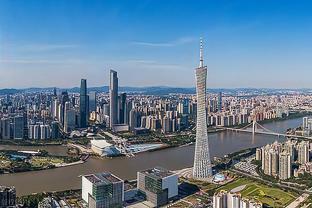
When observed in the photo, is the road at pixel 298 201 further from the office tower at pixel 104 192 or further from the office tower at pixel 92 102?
the office tower at pixel 92 102

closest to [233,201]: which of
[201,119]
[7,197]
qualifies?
[201,119]

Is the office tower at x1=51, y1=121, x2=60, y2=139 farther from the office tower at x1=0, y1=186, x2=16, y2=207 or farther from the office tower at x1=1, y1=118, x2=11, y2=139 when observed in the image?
the office tower at x1=0, y1=186, x2=16, y2=207

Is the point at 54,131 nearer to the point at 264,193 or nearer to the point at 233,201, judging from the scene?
the point at 264,193

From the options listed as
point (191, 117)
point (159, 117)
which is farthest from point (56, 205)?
point (191, 117)

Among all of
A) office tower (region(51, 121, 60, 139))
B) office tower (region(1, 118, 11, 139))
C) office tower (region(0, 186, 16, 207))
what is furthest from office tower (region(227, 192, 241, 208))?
office tower (region(1, 118, 11, 139))

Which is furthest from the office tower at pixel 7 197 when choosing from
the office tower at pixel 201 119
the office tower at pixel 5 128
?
the office tower at pixel 5 128
